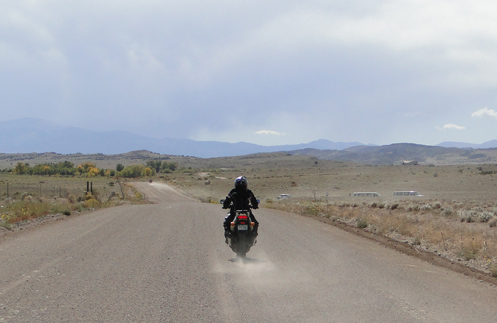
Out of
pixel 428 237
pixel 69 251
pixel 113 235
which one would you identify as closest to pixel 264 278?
pixel 69 251

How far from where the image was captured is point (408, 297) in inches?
253

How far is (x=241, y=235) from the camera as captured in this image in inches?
347

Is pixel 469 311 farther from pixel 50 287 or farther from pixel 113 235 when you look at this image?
pixel 113 235

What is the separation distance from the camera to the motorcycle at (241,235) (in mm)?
8820

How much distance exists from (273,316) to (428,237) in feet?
29.7

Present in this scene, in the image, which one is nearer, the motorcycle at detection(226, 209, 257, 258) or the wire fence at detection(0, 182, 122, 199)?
the motorcycle at detection(226, 209, 257, 258)

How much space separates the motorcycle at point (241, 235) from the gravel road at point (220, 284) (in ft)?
0.88

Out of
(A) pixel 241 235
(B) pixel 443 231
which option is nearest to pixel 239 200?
(A) pixel 241 235

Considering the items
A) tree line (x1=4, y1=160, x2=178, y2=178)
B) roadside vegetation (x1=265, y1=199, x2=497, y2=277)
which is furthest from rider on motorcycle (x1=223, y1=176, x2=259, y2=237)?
tree line (x1=4, y1=160, x2=178, y2=178)

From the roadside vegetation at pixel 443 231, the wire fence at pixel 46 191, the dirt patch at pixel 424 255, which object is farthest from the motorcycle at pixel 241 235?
the wire fence at pixel 46 191

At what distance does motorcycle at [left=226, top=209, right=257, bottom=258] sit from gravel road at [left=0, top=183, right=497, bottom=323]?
267 millimetres

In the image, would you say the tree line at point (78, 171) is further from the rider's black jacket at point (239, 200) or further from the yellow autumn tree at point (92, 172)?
the rider's black jacket at point (239, 200)

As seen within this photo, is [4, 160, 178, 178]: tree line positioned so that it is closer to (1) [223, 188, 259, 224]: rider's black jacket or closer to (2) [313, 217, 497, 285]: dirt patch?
(2) [313, 217, 497, 285]: dirt patch

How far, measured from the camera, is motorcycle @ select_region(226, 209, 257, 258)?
882 cm
